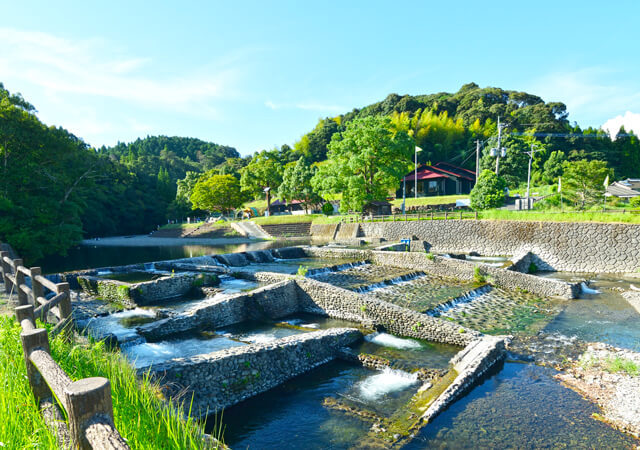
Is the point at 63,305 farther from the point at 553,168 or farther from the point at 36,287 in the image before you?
the point at 553,168

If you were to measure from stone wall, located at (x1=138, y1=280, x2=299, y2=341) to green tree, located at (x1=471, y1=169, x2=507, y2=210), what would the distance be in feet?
75.6

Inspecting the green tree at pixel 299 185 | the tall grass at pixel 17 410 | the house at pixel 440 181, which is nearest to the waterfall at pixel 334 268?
the tall grass at pixel 17 410

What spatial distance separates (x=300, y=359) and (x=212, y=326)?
4481 mm

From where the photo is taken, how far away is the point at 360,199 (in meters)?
32.8

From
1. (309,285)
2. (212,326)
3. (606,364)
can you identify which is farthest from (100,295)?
(606,364)

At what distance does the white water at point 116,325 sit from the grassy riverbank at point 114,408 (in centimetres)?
623

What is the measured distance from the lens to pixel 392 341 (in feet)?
35.1

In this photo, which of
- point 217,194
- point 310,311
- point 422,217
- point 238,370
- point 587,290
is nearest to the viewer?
point 238,370

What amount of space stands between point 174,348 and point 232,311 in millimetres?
2763

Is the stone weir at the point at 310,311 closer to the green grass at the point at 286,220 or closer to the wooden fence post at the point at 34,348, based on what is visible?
the wooden fence post at the point at 34,348

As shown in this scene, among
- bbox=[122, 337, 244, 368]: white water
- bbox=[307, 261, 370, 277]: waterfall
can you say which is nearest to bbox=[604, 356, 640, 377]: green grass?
bbox=[122, 337, 244, 368]: white water

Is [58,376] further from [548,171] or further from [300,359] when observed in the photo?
[548,171]

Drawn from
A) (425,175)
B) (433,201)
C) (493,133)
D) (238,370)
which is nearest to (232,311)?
(238,370)

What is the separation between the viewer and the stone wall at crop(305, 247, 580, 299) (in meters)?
15.3
